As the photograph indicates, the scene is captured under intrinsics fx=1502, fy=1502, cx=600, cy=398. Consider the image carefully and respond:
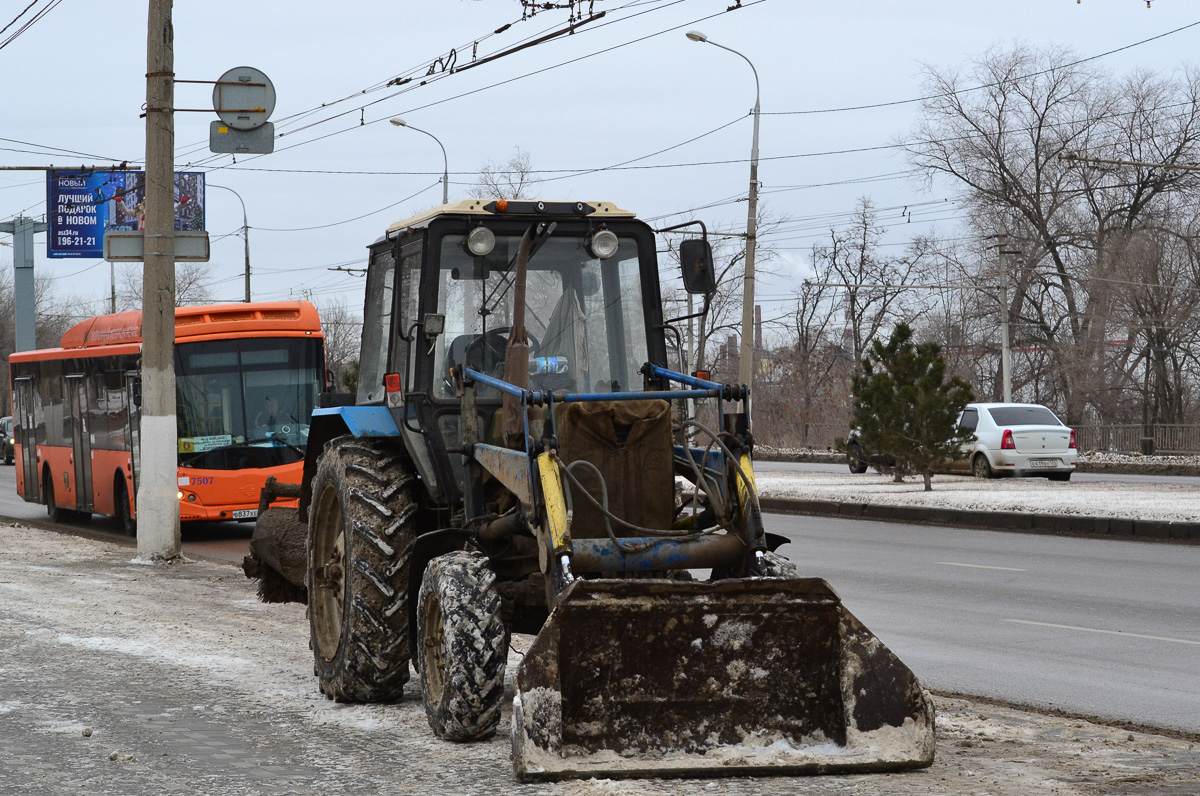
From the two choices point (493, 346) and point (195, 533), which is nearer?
point (493, 346)

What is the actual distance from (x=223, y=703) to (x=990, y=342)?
179 ft

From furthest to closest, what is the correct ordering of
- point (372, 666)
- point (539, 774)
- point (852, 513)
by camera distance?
point (852, 513) < point (372, 666) < point (539, 774)

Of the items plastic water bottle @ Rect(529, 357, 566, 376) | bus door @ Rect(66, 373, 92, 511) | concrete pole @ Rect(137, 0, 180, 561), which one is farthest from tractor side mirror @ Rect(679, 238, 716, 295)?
bus door @ Rect(66, 373, 92, 511)

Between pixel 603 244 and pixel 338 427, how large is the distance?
2.03m

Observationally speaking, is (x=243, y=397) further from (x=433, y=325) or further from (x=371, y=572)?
(x=371, y=572)

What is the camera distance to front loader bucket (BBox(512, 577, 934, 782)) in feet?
19.5

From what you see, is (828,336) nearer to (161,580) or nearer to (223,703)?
(161,580)

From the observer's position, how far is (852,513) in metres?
23.2

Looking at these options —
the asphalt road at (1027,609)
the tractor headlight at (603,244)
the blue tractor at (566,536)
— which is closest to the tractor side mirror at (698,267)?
the blue tractor at (566,536)

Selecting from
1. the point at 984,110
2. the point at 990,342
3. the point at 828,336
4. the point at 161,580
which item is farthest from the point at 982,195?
the point at 161,580

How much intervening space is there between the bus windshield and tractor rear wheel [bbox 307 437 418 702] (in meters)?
11.8

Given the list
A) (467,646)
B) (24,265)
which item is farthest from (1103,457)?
(24,265)

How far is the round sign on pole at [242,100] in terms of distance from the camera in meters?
16.9

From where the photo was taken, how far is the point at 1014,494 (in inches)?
933
